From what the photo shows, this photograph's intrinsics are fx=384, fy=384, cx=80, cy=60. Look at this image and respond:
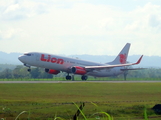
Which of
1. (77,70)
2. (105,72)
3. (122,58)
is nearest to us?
(77,70)

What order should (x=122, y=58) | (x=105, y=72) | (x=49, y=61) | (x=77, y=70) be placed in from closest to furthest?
(x=49, y=61) → (x=77, y=70) → (x=105, y=72) → (x=122, y=58)

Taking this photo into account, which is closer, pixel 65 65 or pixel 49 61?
pixel 49 61

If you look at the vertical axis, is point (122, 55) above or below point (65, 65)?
above

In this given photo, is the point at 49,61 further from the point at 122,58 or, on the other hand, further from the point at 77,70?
the point at 122,58

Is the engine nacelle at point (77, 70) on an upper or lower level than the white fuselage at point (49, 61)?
lower

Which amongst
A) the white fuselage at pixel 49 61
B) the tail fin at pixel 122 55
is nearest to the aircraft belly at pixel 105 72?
the white fuselage at pixel 49 61

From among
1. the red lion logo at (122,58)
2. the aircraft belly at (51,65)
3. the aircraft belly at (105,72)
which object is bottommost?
the aircraft belly at (105,72)

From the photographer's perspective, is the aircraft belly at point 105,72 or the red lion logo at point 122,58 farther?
the red lion logo at point 122,58

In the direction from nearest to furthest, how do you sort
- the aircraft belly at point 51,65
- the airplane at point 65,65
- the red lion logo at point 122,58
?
the airplane at point 65,65 < the aircraft belly at point 51,65 < the red lion logo at point 122,58

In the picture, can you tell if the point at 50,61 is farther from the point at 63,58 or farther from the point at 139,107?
the point at 139,107

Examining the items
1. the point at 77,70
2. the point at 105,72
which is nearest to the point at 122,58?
the point at 105,72

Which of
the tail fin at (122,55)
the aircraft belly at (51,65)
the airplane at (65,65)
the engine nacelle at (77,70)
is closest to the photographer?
the airplane at (65,65)

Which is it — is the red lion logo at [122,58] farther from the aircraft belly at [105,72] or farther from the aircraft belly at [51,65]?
the aircraft belly at [51,65]

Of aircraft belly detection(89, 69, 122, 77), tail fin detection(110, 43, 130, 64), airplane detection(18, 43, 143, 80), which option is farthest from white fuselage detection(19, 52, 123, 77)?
tail fin detection(110, 43, 130, 64)
